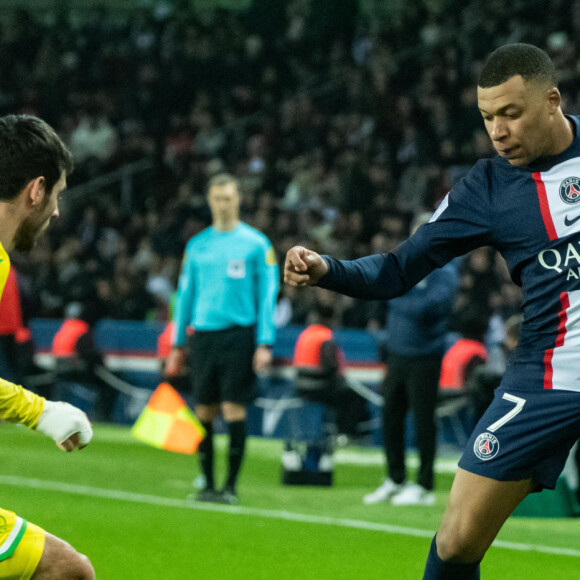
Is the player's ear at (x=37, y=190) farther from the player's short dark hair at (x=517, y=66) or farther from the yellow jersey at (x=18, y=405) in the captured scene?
the player's short dark hair at (x=517, y=66)

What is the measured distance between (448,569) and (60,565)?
4.53ft

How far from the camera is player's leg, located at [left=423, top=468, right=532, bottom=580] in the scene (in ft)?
13.5

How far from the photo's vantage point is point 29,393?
3846 mm

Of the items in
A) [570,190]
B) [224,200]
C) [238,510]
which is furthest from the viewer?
[224,200]

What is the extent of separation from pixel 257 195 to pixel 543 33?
198 inches

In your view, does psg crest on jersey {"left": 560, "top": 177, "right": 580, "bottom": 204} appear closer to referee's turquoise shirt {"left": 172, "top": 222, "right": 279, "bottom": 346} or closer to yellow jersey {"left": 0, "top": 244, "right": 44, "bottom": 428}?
yellow jersey {"left": 0, "top": 244, "right": 44, "bottom": 428}

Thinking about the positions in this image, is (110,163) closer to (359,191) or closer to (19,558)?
(359,191)

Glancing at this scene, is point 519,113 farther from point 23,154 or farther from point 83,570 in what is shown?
point 83,570

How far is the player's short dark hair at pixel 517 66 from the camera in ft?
13.8

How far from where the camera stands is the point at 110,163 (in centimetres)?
2202

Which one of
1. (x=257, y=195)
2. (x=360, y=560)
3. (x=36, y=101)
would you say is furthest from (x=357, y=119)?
(x=360, y=560)

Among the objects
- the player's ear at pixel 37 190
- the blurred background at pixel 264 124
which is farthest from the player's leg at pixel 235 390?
the player's ear at pixel 37 190

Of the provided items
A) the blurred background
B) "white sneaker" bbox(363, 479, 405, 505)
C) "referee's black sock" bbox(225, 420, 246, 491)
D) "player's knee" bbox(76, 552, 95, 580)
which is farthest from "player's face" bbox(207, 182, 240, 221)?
"player's knee" bbox(76, 552, 95, 580)

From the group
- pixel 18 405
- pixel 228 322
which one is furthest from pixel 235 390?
pixel 18 405
